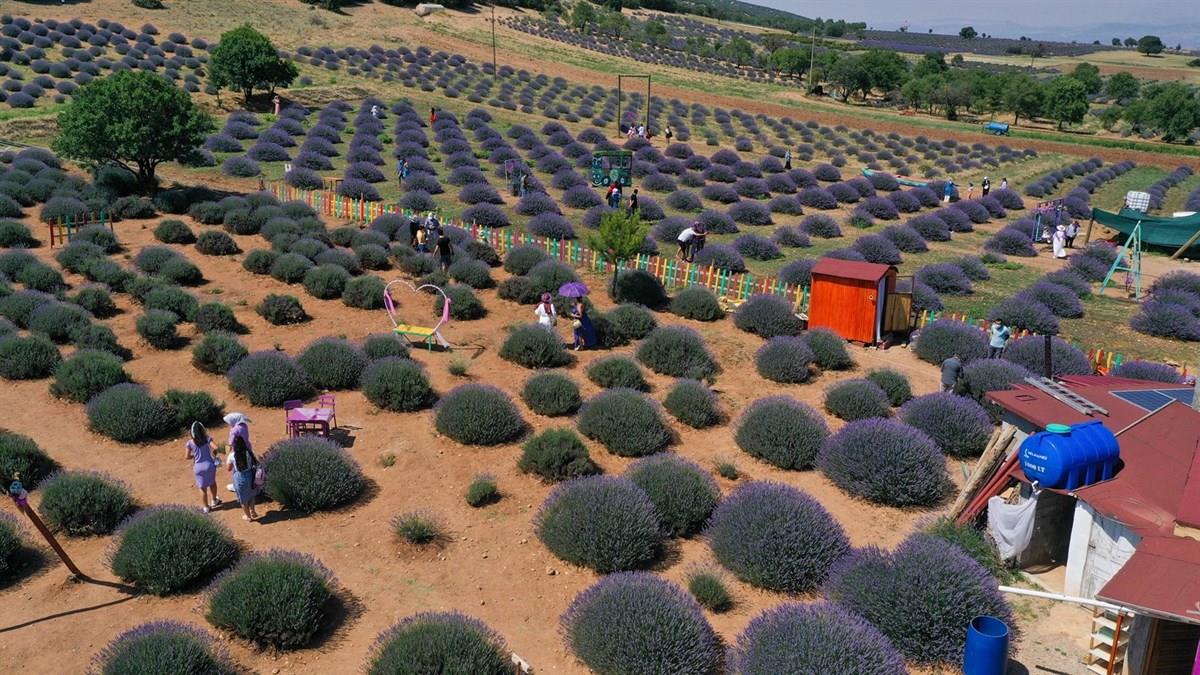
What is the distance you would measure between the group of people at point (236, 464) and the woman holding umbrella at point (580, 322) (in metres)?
8.28

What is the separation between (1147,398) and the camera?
1104 cm

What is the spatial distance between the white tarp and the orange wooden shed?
9118mm

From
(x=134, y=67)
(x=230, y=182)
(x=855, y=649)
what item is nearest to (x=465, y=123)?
(x=230, y=182)

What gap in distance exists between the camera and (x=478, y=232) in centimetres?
2575

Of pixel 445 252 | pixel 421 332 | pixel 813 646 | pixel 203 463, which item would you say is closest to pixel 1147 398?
pixel 813 646

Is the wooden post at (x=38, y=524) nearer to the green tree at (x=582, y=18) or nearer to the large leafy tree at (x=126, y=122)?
the large leafy tree at (x=126, y=122)

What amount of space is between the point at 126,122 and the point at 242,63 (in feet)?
72.8

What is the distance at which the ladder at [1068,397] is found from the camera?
1021 centimetres

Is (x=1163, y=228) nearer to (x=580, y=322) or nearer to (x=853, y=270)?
(x=853, y=270)

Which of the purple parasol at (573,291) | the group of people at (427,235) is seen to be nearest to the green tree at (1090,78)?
the group of people at (427,235)

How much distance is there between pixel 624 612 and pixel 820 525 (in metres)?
3.08

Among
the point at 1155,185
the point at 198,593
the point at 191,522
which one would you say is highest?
the point at 1155,185

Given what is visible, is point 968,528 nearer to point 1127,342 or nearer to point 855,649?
point 855,649

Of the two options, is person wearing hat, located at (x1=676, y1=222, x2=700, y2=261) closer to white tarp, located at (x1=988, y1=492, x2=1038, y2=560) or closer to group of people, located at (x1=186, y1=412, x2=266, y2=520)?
white tarp, located at (x1=988, y1=492, x2=1038, y2=560)
